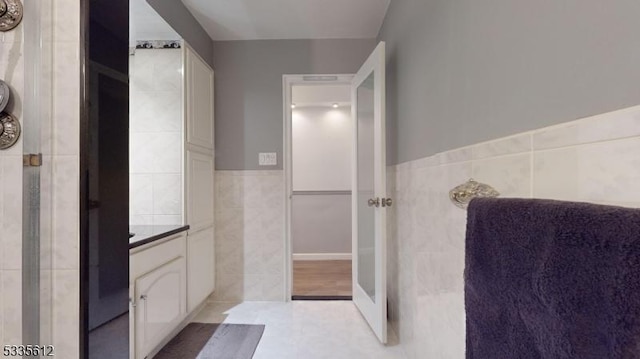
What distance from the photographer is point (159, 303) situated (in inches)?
73.5

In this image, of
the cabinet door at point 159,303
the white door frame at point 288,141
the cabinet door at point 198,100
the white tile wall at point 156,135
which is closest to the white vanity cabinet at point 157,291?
the cabinet door at point 159,303

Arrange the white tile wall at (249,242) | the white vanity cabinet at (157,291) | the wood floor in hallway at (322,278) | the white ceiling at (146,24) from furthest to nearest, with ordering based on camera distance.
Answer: the wood floor in hallway at (322,278)
the white tile wall at (249,242)
the white ceiling at (146,24)
the white vanity cabinet at (157,291)

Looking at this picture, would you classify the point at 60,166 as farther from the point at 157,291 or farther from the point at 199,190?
the point at 199,190

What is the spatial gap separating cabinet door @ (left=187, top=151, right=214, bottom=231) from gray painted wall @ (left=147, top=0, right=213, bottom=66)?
86 centimetres

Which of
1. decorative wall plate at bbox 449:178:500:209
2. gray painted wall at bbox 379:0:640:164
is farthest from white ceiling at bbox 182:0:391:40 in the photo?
decorative wall plate at bbox 449:178:500:209

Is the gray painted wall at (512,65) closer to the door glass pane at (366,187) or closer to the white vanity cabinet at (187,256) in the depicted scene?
the door glass pane at (366,187)

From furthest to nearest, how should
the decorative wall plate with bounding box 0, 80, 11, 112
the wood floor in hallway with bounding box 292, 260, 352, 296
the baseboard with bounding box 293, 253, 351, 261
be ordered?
the baseboard with bounding box 293, 253, 351, 261
the wood floor in hallway with bounding box 292, 260, 352, 296
the decorative wall plate with bounding box 0, 80, 11, 112

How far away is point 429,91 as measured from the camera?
150 centimetres

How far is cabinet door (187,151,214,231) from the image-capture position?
2.35m

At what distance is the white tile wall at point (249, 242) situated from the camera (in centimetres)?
Result: 288

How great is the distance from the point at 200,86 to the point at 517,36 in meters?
2.31

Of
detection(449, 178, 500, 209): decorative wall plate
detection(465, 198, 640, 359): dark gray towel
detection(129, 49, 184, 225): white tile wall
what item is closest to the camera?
detection(465, 198, 640, 359): dark gray towel

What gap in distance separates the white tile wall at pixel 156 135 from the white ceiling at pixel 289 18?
1.53 feet

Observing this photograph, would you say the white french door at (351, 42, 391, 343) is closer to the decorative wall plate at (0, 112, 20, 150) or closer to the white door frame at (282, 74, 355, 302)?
the white door frame at (282, 74, 355, 302)
